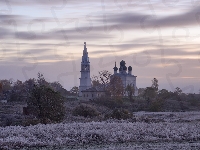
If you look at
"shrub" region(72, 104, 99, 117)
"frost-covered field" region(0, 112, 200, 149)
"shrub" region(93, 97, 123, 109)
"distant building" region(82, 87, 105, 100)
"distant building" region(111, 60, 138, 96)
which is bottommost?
"frost-covered field" region(0, 112, 200, 149)

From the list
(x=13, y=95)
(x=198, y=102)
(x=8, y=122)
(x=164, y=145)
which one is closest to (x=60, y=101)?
(x=8, y=122)

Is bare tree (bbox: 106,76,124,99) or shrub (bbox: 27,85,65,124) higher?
bare tree (bbox: 106,76,124,99)

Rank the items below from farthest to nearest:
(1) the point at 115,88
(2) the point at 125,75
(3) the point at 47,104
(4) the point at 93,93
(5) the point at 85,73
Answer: (2) the point at 125,75, (5) the point at 85,73, (4) the point at 93,93, (1) the point at 115,88, (3) the point at 47,104

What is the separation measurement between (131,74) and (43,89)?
416ft

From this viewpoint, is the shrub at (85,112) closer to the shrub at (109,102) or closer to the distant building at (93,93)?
the shrub at (109,102)

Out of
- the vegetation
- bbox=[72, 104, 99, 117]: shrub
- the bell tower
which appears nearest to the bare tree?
the bell tower

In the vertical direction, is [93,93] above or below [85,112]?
above

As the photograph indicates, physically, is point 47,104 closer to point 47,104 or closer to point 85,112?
point 47,104

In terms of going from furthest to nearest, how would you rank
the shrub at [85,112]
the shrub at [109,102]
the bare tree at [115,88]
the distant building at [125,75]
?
1. the distant building at [125,75]
2. the bare tree at [115,88]
3. the shrub at [109,102]
4. the shrub at [85,112]

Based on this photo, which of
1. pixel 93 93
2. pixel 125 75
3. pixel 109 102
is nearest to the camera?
pixel 109 102

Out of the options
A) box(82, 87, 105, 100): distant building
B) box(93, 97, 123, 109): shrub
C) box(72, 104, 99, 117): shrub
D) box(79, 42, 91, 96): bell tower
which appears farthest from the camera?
box(79, 42, 91, 96): bell tower

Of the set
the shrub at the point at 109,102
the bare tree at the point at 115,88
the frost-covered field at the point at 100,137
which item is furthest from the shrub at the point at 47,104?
the bare tree at the point at 115,88

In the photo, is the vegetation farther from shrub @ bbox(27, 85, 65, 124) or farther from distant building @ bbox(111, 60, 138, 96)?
distant building @ bbox(111, 60, 138, 96)

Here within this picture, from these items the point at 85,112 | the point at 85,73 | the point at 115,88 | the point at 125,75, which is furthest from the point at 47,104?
the point at 125,75
